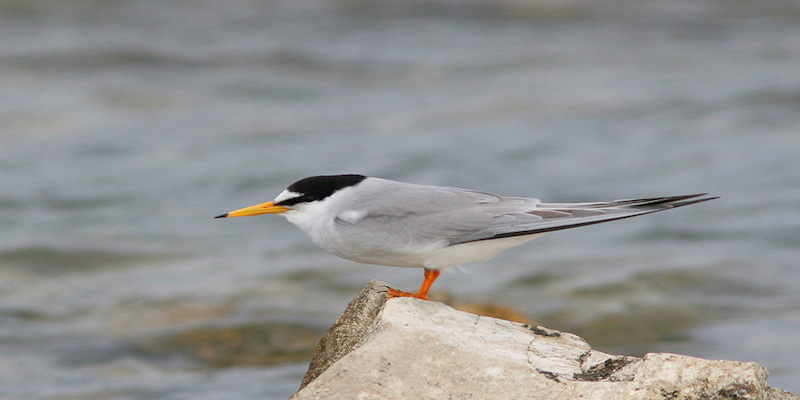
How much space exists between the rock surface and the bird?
632mm

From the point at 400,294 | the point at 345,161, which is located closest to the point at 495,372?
the point at 400,294

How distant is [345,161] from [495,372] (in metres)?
10.0

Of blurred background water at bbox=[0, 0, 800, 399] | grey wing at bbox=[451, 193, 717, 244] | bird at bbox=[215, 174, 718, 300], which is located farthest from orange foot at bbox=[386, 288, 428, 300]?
blurred background water at bbox=[0, 0, 800, 399]

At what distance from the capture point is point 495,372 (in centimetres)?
450

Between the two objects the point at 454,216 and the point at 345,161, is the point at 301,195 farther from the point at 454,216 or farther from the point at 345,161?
the point at 345,161

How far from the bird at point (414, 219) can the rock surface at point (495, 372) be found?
63cm

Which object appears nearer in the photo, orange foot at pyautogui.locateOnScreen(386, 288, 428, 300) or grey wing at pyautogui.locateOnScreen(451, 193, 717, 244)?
grey wing at pyautogui.locateOnScreen(451, 193, 717, 244)

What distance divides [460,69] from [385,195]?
12679mm

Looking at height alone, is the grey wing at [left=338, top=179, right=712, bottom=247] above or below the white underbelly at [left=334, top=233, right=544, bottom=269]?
above

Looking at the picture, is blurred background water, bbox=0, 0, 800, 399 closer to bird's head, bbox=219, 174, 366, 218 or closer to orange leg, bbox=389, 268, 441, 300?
bird's head, bbox=219, 174, 366, 218

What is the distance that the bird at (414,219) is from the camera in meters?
5.55

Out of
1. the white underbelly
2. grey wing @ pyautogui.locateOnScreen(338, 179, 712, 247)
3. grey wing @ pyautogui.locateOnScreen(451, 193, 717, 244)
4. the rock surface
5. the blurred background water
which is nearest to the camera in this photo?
the rock surface

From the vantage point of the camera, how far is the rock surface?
4.29 meters

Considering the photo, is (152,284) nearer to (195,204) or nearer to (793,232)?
(195,204)
